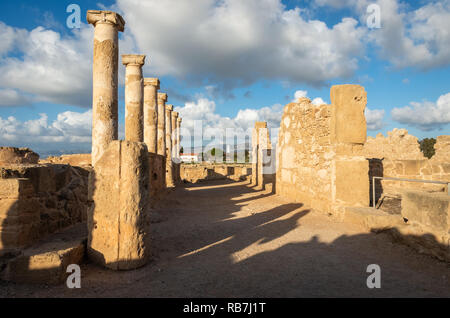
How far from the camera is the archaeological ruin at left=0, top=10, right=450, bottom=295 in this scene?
3.54 m

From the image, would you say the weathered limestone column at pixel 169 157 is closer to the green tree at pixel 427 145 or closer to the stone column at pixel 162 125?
the stone column at pixel 162 125

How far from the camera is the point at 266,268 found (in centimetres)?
346

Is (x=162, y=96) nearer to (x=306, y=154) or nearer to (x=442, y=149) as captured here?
(x=306, y=154)

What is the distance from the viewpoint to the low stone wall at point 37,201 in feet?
11.3

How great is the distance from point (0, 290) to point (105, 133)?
4.62m

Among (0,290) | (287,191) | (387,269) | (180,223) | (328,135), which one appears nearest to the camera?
(0,290)

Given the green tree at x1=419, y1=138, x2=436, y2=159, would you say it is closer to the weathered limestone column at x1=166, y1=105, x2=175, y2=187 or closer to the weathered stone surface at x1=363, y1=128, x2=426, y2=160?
the weathered stone surface at x1=363, y1=128, x2=426, y2=160

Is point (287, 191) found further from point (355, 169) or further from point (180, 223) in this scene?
point (180, 223)

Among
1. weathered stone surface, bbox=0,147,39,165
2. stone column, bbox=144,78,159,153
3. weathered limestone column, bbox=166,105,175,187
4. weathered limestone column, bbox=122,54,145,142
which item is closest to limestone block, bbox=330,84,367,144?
weathered limestone column, bbox=122,54,145,142

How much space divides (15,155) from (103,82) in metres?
3.98

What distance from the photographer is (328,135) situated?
6973 millimetres

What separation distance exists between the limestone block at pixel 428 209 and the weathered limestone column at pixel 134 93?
7801 millimetres

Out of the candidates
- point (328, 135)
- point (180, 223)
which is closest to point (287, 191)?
point (328, 135)

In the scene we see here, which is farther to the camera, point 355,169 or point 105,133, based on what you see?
point 105,133
